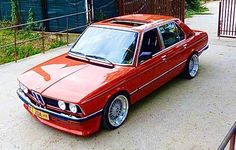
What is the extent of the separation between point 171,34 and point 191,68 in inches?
45.5

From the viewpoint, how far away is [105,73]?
16.5 ft

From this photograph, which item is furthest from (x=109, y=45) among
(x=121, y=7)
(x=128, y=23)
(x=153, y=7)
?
(x=153, y=7)

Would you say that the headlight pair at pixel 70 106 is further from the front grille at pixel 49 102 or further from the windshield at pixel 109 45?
the windshield at pixel 109 45

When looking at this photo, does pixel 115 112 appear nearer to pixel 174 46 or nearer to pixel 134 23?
pixel 134 23

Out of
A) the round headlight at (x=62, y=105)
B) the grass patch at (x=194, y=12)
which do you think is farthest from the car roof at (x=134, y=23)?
the grass patch at (x=194, y=12)

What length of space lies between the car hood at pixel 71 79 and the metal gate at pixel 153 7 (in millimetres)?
5638

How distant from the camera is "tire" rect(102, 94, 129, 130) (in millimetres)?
4812

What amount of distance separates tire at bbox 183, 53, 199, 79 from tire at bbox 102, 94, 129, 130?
7.47 ft

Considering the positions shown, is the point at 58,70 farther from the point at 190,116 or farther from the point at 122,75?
the point at 190,116

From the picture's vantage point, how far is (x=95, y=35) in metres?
5.91

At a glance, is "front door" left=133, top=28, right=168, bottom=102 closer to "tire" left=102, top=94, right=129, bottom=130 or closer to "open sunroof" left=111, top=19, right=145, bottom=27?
"open sunroof" left=111, top=19, right=145, bottom=27

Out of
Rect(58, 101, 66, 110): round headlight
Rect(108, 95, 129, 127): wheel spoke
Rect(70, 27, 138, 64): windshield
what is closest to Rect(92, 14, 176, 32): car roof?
Rect(70, 27, 138, 64): windshield

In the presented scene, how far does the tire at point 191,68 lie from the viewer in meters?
7.02

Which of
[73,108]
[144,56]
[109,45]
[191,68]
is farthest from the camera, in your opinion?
[191,68]
